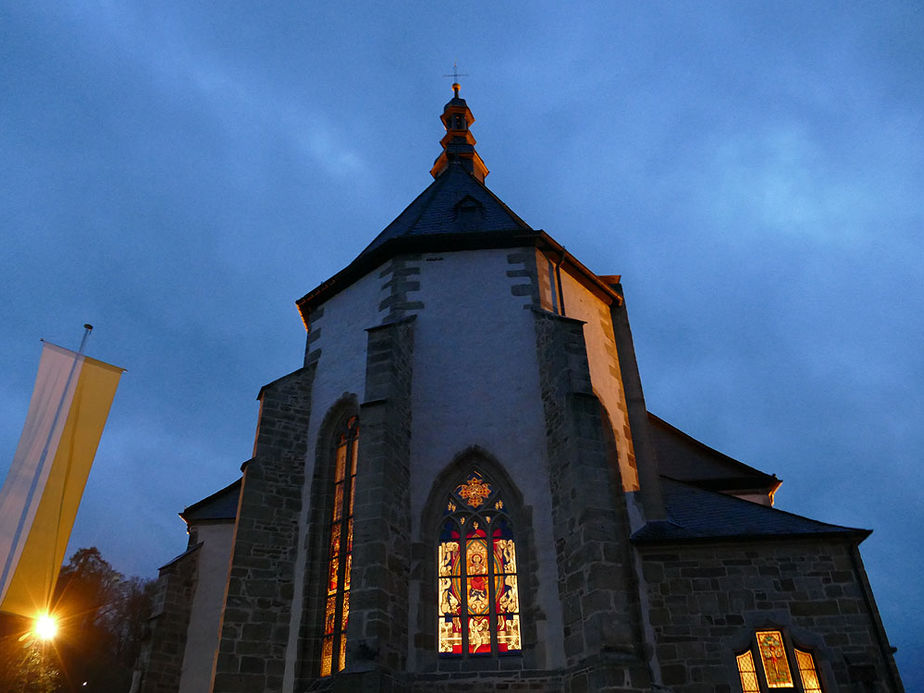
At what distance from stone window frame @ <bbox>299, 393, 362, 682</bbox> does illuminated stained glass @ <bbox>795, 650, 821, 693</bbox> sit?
5.82m

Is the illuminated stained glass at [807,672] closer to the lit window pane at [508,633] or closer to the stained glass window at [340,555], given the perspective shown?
the lit window pane at [508,633]

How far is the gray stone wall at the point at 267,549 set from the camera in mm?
9070

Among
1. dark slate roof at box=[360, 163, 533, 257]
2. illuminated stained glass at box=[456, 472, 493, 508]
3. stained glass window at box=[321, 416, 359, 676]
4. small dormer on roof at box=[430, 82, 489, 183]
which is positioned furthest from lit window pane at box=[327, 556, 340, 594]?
small dormer on roof at box=[430, 82, 489, 183]

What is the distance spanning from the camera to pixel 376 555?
8133 millimetres

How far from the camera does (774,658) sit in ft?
28.3

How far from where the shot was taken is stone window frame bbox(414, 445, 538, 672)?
828 cm

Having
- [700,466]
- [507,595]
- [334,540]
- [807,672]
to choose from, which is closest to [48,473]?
[334,540]

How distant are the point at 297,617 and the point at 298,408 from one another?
130 inches

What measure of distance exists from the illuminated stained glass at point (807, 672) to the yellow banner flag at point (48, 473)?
29.6ft

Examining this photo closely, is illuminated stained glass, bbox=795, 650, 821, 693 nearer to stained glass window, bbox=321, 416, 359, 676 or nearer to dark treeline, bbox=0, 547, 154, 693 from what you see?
stained glass window, bbox=321, 416, 359, 676

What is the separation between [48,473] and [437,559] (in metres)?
4.90

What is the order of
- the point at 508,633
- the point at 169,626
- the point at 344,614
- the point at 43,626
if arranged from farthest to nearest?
the point at 43,626, the point at 169,626, the point at 344,614, the point at 508,633

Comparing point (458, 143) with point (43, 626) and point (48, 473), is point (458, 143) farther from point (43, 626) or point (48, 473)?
point (43, 626)

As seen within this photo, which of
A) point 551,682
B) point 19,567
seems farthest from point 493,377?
point 19,567
